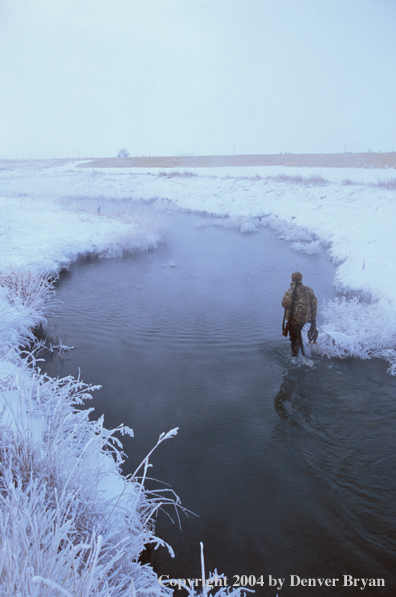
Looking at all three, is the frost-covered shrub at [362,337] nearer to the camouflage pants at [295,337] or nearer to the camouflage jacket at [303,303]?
the camouflage pants at [295,337]

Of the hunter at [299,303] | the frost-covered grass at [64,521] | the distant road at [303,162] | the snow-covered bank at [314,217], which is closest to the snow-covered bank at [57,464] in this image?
the frost-covered grass at [64,521]

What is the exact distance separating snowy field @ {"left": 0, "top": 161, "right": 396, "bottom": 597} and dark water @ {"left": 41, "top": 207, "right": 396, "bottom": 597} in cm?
53

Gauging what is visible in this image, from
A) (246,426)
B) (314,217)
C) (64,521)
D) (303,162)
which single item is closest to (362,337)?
(246,426)

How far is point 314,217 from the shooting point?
21.0 meters

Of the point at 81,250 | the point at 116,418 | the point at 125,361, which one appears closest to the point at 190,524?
the point at 116,418

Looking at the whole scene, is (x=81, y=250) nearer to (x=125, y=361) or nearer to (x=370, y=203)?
(x=125, y=361)

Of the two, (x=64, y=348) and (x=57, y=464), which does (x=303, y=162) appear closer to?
(x=64, y=348)

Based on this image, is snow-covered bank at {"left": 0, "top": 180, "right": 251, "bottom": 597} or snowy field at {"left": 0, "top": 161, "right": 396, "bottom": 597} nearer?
snow-covered bank at {"left": 0, "top": 180, "right": 251, "bottom": 597}

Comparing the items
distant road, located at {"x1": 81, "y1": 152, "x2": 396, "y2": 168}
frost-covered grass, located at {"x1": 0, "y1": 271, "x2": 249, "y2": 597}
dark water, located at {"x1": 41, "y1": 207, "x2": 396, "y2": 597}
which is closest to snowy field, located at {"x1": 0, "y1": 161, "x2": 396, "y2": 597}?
frost-covered grass, located at {"x1": 0, "y1": 271, "x2": 249, "y2": 597}

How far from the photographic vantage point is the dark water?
12.7 feet

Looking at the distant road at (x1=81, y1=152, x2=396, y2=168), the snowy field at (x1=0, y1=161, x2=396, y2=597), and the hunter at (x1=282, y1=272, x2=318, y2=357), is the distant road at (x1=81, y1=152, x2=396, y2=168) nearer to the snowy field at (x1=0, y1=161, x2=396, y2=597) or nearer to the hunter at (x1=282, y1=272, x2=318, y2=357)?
the snowy field at (x1=0, y1=161, x2=396, y2=597)

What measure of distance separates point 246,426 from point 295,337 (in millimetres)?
2178

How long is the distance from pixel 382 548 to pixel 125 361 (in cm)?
530

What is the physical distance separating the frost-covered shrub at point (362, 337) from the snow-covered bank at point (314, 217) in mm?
19
